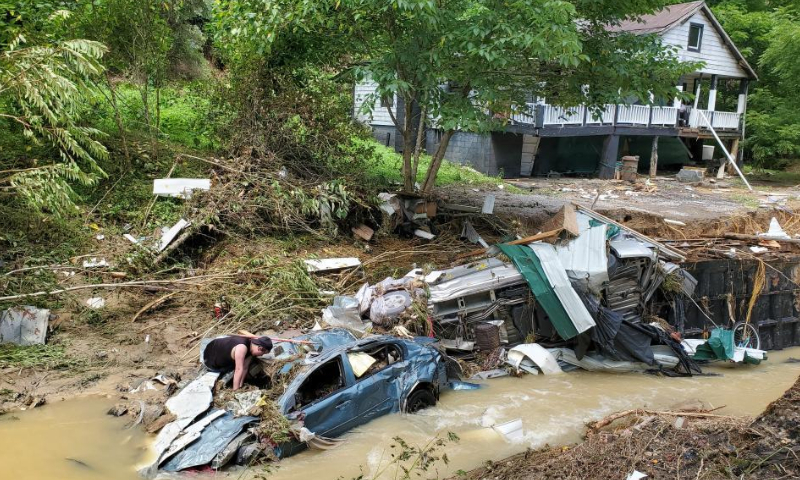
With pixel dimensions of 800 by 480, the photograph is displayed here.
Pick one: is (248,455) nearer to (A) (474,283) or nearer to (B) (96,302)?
(A) (474,283)

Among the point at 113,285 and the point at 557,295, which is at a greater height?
the point at 113,285

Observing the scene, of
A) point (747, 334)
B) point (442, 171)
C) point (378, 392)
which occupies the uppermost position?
point (442, 171)

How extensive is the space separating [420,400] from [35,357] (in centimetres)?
542

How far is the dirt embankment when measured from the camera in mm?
4527

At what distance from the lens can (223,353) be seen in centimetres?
780

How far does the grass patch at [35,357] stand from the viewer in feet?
29.1

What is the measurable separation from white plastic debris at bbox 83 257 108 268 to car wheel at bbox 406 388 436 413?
20.7 feet

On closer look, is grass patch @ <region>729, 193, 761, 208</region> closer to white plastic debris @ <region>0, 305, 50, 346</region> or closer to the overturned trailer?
the overturned trailer

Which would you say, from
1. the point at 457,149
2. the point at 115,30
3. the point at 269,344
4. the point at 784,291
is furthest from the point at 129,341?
the point at 457,149

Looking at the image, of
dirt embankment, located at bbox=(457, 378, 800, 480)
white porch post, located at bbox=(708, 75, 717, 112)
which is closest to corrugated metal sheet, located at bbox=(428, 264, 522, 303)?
dirt embankment, located at bbox=(457, 378, 800, 480)

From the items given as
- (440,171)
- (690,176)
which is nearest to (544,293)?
(440,171)

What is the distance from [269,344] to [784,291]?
1011cm

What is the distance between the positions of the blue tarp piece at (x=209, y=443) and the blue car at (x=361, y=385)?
0.51 m

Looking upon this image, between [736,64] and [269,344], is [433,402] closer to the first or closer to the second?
[269,344]
